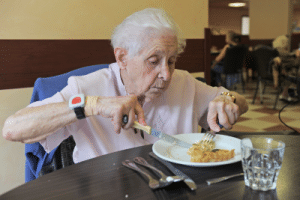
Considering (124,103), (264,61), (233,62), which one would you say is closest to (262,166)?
Answer: (124,103)

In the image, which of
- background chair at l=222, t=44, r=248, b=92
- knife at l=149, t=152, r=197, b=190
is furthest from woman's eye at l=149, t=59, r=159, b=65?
background chair at l=222, t=44, r=248, b=92

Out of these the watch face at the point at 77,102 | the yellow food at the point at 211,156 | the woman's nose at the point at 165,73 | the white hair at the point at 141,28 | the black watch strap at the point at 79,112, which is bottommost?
the yellow food at the point at 211,156

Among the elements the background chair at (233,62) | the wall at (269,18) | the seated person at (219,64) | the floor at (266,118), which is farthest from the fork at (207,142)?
the wall at (269,18)

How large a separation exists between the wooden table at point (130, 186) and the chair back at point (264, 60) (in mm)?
4804

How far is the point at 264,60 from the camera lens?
5238mm

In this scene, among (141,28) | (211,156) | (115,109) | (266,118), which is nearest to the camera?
(211,156)

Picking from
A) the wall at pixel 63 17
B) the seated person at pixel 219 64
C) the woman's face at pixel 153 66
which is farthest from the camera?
the seated person at pixel 219 64

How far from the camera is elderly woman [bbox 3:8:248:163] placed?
990 mm

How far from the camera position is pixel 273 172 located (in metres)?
0.65

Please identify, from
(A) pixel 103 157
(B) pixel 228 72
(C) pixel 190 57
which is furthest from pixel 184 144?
(B) pixel 228 72

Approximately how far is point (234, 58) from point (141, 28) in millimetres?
5341

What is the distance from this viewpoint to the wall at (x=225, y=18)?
1603 cm

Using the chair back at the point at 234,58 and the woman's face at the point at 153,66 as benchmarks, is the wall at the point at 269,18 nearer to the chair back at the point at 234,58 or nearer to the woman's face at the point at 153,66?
the chair back at the point at 234,58

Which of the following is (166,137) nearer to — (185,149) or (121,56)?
(185,149)
